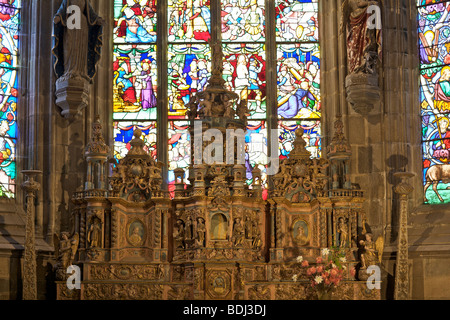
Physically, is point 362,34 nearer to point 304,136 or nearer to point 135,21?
point 304,136

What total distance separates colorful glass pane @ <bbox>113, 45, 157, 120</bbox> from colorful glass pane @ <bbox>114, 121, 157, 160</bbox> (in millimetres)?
151

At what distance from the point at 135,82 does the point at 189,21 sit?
1.81 metres

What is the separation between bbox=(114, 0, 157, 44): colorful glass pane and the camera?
1920 cm

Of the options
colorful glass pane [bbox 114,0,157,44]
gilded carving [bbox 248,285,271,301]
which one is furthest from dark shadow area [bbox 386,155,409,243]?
colorful glass pane [bbox 114,0,157,44]

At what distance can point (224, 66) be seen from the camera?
19.1 metres

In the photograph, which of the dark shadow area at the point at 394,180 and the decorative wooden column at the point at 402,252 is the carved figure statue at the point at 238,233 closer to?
the decorative wooden column at the point at 402,252

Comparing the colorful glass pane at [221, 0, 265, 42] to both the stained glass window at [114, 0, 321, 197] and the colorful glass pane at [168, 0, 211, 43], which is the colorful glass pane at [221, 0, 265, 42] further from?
the colorful glass pane at [168, 0, 211, 43]

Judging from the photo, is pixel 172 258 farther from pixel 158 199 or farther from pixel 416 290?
pixel 416 290

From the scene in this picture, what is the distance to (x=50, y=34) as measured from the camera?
59.6 ft

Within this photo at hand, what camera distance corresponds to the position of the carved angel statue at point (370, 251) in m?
16.0

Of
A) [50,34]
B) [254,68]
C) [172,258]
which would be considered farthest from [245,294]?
[50,34]

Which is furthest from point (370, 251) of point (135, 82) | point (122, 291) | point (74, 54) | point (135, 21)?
point (135, 21)
